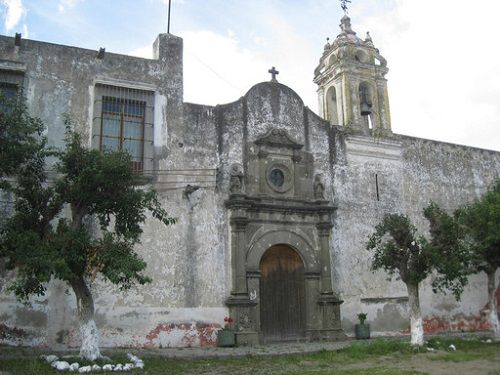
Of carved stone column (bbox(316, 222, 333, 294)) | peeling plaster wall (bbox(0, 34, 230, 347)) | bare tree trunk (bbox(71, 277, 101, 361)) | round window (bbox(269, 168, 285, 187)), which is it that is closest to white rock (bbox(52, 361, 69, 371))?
bare tree trunk (bbox(71, 277, 101, 361))

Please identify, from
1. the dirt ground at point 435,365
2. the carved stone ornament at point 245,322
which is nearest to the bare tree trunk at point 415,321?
the dirt ground at point 435,365

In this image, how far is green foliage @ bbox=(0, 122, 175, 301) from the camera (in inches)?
355

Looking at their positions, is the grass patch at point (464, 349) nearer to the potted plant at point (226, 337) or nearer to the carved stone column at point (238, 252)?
the potted plant at point (226, 337)

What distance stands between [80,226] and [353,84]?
34.9ft

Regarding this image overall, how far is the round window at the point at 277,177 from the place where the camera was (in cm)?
1499

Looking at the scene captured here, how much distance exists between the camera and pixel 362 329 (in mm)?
14695

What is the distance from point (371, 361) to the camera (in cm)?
1030

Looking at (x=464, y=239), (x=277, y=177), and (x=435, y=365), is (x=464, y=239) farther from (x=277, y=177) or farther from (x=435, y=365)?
(x=277, y=177)

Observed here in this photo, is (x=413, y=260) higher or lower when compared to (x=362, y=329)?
higher

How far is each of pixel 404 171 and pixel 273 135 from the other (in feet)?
15.7

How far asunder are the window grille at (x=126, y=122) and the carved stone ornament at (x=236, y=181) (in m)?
2.10

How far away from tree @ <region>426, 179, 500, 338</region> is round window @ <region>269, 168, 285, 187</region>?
4.06 metres

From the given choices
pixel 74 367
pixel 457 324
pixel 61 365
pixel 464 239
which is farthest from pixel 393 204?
pixel 61 365

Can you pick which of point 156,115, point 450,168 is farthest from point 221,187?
point 450,168
